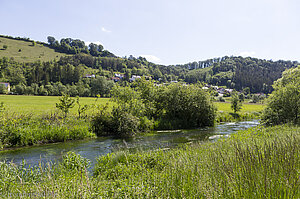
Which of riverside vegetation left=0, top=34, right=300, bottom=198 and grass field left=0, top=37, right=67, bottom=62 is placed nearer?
riverside vegetation left=0, top=34, right=300, bottom=198

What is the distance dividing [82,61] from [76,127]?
193 m

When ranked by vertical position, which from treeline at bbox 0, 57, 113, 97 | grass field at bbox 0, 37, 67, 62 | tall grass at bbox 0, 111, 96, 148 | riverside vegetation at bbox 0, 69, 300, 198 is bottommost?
tall grass at bbox 0, 111, 96, 148

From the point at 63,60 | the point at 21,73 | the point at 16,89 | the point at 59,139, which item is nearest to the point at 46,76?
the point at 21,73

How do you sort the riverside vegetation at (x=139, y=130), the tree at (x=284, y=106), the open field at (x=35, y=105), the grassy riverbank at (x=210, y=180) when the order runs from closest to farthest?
the grassy riverbank at (x=210, y=180)
the riverside vegetation at (x=139, y=130)
the tree at (x=284, y=106)
the open field at (x=35, y=105)

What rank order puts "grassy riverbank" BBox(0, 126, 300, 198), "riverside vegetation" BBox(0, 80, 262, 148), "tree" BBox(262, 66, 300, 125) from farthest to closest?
"tree" BBox(262, 66, 300, 125) → "riverside vegetation" BBox(0, 80, 262, 148) → "grassy riverbank" BBox(0, 126, 300, 198)

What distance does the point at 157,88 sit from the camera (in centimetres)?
3456

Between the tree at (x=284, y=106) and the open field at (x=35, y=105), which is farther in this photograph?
the open field at (x=35, y=105)

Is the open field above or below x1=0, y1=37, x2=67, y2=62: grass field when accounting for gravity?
below

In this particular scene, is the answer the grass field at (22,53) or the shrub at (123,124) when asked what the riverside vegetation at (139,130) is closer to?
the shrub at (123,124)

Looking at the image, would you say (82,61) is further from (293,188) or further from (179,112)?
(293,188)

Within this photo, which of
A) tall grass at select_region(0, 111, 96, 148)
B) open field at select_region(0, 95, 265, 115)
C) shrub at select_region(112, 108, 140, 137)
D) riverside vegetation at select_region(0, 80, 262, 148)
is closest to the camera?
tall grass at select_region(0, 111, 96, 148)

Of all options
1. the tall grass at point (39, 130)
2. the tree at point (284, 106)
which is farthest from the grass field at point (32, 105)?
the tree at point (284, 106)

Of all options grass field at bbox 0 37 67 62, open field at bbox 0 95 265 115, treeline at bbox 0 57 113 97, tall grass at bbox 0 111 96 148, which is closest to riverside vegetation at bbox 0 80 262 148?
tall grass at bbox 0 111 96 148

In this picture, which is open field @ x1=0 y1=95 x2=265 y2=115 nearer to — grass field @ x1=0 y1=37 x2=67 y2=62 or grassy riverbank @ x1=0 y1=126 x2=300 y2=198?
grassy riverbank @ x1=0 y1=126 x2=300 y2=198
